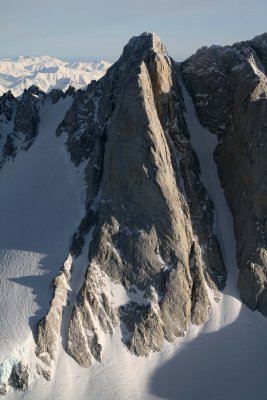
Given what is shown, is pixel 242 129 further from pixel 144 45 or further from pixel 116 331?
pixel 116 331

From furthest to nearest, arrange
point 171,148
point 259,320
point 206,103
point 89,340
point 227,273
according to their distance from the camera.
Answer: point 206,103
point 171,148
point 227,273
point 259,320
point 89,340

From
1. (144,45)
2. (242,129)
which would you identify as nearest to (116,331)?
(242,129)

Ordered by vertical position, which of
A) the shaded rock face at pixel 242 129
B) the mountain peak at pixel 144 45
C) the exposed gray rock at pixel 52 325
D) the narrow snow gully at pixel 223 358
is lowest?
the narrow snow gully at pixel 223 358

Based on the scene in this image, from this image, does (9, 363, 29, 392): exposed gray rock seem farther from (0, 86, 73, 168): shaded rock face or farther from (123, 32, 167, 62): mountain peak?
(123, 32, 167, 62): mountain peak

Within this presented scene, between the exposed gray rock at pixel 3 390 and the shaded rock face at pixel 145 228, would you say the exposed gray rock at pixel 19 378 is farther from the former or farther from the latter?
the shaded rock face at pixel 145 228

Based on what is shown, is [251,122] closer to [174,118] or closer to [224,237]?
[174,118]

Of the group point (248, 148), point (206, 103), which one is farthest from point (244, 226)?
point (206, 103)

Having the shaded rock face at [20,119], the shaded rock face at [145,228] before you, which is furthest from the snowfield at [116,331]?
the shaded rock face at [20,119]

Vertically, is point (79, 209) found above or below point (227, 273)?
above
